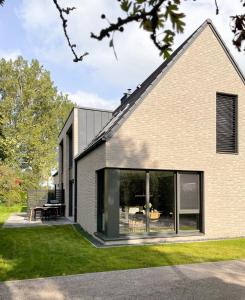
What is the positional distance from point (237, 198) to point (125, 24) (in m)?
13.1

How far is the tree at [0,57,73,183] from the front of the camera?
40094 mm

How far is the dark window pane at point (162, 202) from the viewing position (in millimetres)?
12734

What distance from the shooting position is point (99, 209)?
13820mm

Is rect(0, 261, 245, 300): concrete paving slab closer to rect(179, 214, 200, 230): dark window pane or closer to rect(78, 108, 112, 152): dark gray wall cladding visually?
rect(179, 214, 200, 230): dark window pane

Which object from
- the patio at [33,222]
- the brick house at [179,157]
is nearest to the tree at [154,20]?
the brick house at [179,157]

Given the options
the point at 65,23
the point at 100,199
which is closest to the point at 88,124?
the point at 100,199

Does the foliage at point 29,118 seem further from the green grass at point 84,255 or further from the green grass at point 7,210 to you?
the green grass at point 84,255

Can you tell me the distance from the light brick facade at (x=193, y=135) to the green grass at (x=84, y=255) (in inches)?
61.9

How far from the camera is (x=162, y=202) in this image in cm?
1291

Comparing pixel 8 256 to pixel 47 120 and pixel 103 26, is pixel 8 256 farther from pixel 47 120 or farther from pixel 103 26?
pixel 47 120

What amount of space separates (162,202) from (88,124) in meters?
9.27

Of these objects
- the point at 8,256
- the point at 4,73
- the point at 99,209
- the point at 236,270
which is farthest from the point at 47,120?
the point at 236,270

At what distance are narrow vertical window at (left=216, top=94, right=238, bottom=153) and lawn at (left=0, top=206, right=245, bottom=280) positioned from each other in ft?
12.2

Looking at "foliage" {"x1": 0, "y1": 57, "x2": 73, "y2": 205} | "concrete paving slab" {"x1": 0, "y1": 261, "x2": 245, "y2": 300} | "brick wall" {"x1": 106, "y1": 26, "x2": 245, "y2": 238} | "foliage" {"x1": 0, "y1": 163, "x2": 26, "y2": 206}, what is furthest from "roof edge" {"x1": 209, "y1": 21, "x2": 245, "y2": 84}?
"foliage" {"x1": 0, "y1": 57, "x2": 73, "y2": 205}
